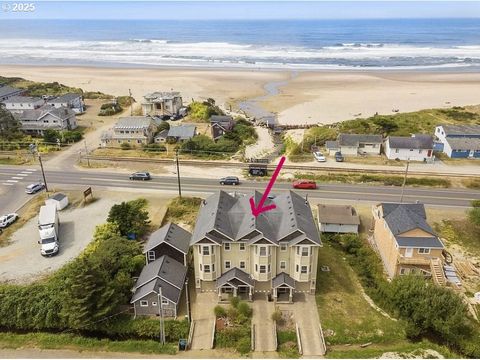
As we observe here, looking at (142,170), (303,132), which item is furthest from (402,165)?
(142,170)

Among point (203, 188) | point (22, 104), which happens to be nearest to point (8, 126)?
point (22, 104)

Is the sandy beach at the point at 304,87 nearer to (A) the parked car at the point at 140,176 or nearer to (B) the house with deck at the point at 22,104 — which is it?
(B) the house with deck at the point at 22,104

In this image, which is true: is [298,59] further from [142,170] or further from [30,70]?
[142,170]

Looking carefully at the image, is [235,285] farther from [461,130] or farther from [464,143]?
[461,130]

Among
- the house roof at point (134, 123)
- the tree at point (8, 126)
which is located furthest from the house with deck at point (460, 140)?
the tree at point (8, 126)

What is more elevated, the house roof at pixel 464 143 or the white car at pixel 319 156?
the house roof at pixel 464 143

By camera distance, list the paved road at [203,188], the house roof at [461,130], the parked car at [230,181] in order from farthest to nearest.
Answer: the house roof at [461,130] → the parked car at [230,181] → the paved road at [203,188]
